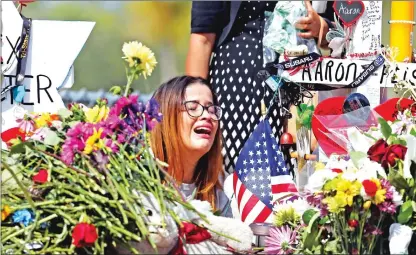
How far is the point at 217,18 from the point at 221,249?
1.99 m

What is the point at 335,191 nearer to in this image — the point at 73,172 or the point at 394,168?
the point at 394,168

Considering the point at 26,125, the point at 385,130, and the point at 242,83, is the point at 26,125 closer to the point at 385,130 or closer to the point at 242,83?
the point at 385,130

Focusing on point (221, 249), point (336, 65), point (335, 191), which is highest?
point (336, 65)

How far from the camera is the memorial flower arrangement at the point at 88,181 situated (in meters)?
1.95

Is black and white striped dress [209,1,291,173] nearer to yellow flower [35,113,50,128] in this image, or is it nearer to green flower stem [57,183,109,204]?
yellow flower [35,113,50,128]

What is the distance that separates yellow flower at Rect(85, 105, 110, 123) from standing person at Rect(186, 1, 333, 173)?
1771 millimetres

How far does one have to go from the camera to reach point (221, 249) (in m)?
2.16

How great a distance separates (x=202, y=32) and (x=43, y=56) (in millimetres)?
870

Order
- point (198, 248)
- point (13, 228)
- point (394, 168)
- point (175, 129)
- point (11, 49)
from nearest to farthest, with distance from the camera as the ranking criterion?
point (13, 228), point (198, 248), point (394, 168), point (175, 129), point (11, 49)

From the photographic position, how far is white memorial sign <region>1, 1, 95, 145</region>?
133 inches

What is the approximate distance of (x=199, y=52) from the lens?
399 centimetres

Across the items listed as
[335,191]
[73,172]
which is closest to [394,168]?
[335,191]

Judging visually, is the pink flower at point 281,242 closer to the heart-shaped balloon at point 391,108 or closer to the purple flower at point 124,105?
the purple flower at point 124,105

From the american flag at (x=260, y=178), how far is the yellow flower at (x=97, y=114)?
97 cm
